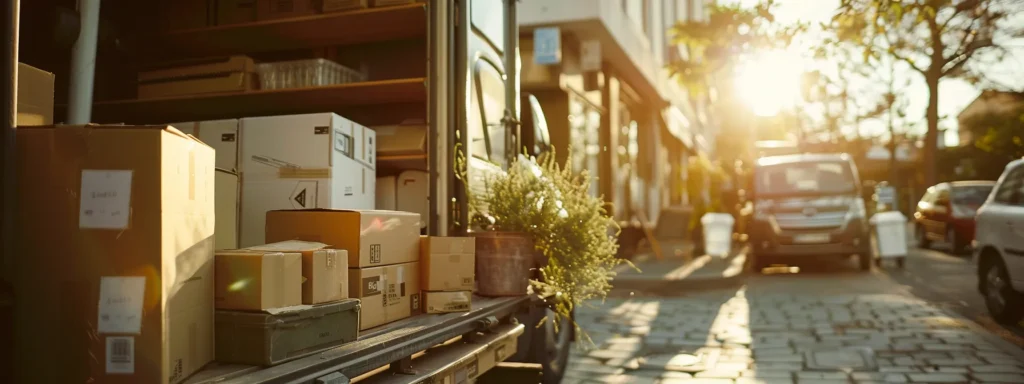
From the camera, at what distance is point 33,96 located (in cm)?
245

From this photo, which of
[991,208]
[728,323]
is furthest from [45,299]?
[991,208]

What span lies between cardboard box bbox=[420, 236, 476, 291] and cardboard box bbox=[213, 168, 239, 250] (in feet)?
2.86

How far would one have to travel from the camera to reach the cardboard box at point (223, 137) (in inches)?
173

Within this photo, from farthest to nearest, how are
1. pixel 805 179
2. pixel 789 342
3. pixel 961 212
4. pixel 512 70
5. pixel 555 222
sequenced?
1. pixel 961 212
2. pixel 805 179
3. pixel 789 342
4. pixel 512 70
5. pixel 555 222

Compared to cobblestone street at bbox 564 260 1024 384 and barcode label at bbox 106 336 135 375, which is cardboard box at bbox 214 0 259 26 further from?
barcode label at bbox 106 336 135 375

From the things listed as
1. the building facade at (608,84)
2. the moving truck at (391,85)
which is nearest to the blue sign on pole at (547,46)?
the building facade at (608,84)

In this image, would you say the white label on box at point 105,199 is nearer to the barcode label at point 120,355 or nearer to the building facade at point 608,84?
the barcode label at point 120,355

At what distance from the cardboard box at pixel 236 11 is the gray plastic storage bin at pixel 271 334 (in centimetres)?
319

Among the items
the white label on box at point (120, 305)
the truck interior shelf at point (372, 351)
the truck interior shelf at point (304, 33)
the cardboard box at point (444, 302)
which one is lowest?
the truck interior shelf at point (372, 351)

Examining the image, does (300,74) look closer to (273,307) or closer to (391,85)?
(391,85)

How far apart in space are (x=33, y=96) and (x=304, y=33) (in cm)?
307

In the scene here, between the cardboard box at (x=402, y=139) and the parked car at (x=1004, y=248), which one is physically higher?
the cardboard box at (x=402, y=139)

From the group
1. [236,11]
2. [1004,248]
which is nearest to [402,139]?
[236,11]

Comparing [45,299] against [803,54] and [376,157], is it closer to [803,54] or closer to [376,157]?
[376,157]
